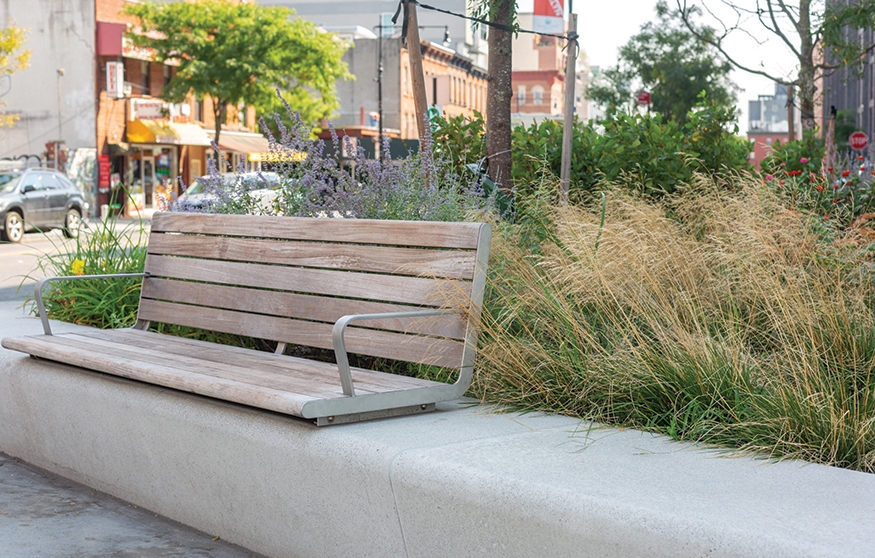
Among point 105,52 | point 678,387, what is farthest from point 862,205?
point 105,52

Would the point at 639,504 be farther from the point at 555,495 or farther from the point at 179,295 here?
the point at 179,295

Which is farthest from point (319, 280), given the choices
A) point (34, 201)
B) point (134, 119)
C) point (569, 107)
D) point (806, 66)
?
point (134, 119)

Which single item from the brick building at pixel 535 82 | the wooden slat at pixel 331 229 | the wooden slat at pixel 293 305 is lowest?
the wooden slat at pixel 293 305

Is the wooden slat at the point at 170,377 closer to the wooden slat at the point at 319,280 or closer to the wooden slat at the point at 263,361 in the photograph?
the wooden slat at the point at 263,361

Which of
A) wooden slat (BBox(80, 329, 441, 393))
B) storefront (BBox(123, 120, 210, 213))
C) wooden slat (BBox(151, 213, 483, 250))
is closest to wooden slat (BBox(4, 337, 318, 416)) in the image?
wooden slat (BBox(80, 329, 441, 393))

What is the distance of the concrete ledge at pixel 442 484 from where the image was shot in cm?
264

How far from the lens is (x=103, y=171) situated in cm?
4172

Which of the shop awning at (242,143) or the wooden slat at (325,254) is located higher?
the shop awning at (242,143)

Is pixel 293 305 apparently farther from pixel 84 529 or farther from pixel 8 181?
pixel 8 181

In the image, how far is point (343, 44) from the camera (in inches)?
1742

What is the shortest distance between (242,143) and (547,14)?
41.5m

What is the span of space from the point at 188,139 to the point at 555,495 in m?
43.9

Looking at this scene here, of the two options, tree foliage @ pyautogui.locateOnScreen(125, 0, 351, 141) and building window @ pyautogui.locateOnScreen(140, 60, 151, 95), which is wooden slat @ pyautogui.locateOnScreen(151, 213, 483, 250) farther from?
building window @ pyautogui.locateOnScreen(140, 60, 151, 95)

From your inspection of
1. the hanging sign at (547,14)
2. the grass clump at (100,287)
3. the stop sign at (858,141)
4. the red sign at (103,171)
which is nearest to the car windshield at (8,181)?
the hanging sign at (547,14)
